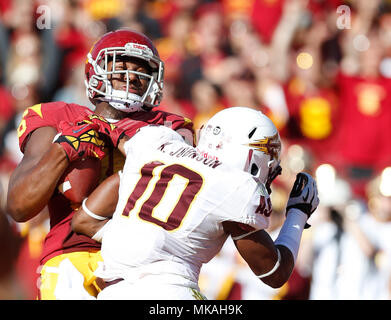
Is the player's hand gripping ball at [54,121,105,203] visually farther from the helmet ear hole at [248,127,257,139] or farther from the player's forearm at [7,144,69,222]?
the helmet ear hole at [248,127,257,139]

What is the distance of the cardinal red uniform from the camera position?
3.87 meters

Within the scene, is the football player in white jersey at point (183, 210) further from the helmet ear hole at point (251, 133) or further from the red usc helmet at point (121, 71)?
the red usc helmet at point (121, 71)

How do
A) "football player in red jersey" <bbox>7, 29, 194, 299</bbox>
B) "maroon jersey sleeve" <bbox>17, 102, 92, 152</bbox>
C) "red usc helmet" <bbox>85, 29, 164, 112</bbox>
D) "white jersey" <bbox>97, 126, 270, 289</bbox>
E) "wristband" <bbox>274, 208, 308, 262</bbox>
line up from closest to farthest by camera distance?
"white jersey" <bbox>97, 126, 270, 289</bbox> < "football player in red jersey" <bbox>7, 29, 194, 299</bbox> < "wristband" <bbox>274, 208, 308, 262</bbox> < "maroon jersey sleeve" <bbox>17, 102, 92, 152</bbox> < "red usc helmet" <bbox>85, 29, 164, 112</bbox>

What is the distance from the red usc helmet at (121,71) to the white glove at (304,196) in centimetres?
92

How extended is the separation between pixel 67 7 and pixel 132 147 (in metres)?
6.33

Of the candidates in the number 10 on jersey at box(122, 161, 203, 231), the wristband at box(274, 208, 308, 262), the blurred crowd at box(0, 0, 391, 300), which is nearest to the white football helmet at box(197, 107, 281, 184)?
the number 10 on jersey at box(122, 161, 203, 231)

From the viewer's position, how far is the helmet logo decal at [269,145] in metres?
3.58

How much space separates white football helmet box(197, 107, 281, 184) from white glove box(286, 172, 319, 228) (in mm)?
374

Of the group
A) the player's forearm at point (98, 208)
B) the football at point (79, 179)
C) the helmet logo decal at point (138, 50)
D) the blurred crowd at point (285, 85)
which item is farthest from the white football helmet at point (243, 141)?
the blurred crowd at point (285, 85)

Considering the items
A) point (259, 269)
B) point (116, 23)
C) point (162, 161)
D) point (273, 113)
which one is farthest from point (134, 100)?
point (116, 23)

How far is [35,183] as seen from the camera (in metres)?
3.65

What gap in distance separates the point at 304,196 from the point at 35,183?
1405 millimetres

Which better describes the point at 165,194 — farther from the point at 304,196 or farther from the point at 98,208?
A: the point at 304,196

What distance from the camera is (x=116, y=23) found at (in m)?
9.29
